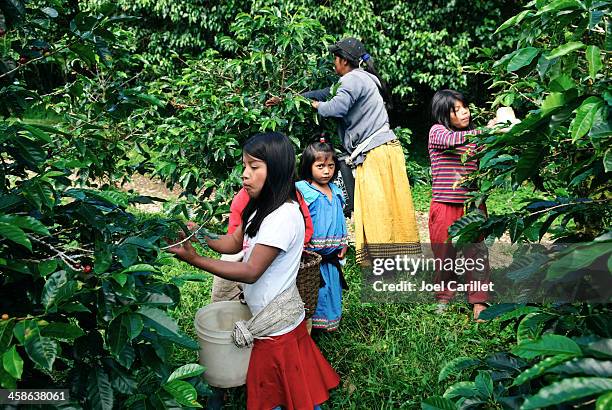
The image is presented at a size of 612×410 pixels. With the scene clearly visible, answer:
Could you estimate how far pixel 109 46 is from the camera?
2.07 metres

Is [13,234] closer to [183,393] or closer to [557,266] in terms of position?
[183,393]

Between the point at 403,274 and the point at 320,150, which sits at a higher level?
the point at 320,150

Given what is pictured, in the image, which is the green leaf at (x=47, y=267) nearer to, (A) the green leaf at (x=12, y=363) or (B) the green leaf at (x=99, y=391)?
(A) the green leaf at (x=12, y=363)

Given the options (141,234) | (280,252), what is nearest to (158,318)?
(141,234)

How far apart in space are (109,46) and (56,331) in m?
1.12

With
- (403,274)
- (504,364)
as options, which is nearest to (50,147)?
(504,364)

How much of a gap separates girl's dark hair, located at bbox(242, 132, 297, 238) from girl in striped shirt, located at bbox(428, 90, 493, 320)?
2.00 m

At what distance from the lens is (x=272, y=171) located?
104 inches

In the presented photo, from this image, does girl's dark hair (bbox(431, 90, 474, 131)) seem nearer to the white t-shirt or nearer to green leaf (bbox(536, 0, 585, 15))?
the white t-shirt

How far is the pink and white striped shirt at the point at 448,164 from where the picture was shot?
4344 mm

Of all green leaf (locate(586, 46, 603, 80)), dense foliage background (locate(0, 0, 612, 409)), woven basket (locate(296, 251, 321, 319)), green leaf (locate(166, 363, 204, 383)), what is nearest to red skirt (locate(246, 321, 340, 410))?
woven basket (locate(296, 251, 321, 319))

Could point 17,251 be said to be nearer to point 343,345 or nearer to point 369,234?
point 343,345

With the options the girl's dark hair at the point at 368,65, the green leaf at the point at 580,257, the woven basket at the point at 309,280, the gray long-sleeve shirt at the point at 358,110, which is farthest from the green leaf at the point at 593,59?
the girl's dark hair at the point at 368,65

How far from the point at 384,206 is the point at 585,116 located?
12.6 feet
